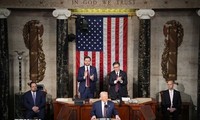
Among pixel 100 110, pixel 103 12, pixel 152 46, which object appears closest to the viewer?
pixel 100 110

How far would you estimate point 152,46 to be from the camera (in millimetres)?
16859

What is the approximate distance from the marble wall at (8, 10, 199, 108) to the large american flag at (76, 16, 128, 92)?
0.95 feet

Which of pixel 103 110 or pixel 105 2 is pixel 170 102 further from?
pixel 105 2

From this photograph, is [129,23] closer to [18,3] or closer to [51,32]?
[51,32]

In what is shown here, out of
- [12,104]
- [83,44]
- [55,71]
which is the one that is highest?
[83,44]

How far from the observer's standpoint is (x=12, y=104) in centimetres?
1675

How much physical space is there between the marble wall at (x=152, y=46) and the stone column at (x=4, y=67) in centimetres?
87

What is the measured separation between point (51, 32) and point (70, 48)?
3.28 feet

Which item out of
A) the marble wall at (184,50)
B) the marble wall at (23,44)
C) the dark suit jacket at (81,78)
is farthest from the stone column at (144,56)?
the marble wall at (23,44)

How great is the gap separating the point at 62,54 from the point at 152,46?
3.57 metres

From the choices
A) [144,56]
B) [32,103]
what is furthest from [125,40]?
[32,103]

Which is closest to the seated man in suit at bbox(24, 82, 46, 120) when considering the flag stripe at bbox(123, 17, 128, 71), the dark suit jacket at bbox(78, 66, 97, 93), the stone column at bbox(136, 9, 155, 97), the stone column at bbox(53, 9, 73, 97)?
the dark suit jacket at bbox(78, 66, 97, 93)

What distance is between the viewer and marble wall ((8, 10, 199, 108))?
16672 mm

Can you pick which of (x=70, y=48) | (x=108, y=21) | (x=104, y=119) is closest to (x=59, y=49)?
(x=70, y=48)
